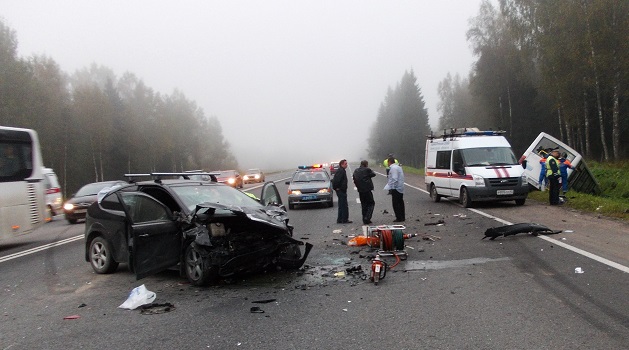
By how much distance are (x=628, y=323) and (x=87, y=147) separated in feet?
162

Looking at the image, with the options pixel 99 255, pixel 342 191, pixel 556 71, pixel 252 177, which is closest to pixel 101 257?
pixel 99 255

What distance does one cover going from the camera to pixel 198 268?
6.93m

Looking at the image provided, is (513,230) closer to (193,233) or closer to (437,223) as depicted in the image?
(437,223)

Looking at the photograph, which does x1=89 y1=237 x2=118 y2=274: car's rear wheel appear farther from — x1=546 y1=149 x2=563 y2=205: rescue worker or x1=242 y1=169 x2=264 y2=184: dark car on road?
x1=242 y1=169 x2=264 y2=184: dark car on road

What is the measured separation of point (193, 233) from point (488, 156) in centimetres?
1175

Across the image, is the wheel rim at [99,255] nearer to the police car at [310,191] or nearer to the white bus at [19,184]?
the white bus at [19,184]

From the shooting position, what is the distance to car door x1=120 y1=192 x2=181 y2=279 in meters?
6.49

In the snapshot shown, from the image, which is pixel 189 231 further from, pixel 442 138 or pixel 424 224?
pixel 442 138

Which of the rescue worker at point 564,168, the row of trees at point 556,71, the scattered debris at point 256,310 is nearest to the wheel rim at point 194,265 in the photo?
the scattered debris at point 256,310

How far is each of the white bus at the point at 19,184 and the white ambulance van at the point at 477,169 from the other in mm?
12414

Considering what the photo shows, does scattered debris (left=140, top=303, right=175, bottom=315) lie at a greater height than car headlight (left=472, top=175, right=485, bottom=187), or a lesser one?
lesser

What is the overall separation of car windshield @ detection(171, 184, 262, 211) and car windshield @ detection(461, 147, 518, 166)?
972 centimetres

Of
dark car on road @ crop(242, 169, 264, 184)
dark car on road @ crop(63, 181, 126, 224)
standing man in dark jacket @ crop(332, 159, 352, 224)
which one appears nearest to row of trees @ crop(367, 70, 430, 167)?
dark car on road @ crop(242, 169, 264, 184)

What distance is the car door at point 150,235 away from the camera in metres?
6.49
